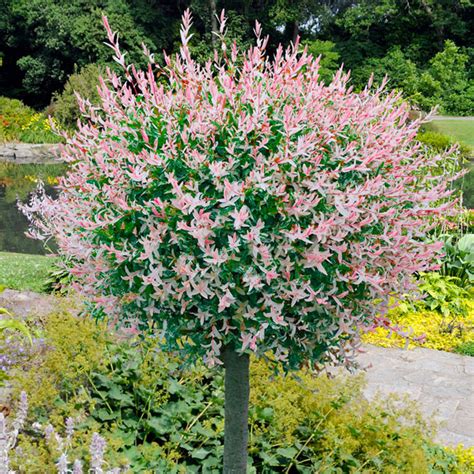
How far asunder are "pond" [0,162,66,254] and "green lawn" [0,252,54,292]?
1.02 meters

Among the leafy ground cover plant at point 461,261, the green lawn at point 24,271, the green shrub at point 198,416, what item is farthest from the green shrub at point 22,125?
the green shrub at point 198,416

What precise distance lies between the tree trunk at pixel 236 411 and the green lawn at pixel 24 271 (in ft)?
13.4

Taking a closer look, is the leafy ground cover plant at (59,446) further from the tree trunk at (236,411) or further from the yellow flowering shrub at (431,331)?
the yellow flowering shrub at (431,331)

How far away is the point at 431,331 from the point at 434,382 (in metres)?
0.99

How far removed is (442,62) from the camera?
2431 cm

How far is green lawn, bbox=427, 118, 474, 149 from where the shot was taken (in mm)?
19094

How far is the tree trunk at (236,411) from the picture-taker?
2375 mm

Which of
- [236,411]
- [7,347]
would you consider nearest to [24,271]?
[7,347]

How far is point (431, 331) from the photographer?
17.2ft

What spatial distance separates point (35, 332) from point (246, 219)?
2.65 metres

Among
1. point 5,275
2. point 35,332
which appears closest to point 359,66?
point 5,275

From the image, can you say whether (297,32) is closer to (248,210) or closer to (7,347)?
(7,347)

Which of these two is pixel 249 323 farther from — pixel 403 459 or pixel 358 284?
pixel 403 459

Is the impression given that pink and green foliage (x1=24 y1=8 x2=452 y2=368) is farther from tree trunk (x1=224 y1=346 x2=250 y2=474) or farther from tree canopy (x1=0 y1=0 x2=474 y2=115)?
tree canopy (x1=0 y1=0 x2=474 y2=115)
